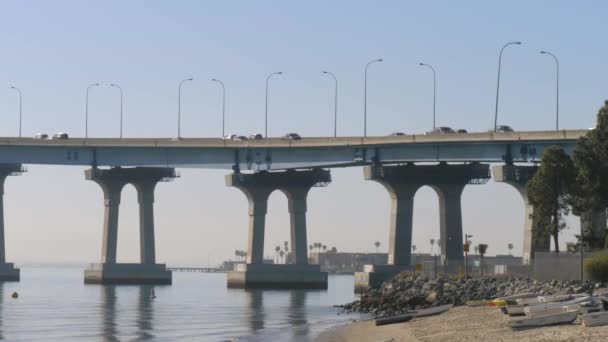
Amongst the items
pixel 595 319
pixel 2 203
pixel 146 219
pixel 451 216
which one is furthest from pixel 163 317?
pixel 2 203

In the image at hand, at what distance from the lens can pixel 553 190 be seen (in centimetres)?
10556

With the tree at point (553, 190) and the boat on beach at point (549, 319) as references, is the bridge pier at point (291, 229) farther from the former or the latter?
the boat on beach at point (549, 319)

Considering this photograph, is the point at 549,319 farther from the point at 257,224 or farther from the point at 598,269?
the point at 257,224

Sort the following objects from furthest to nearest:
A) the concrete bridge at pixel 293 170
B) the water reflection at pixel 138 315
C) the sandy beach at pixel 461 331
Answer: the concrete bridge at pixel 293 170 → the water reflection at pixel 138 315 → the sandy beach at pixel 461 331

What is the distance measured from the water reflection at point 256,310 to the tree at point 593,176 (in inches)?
935

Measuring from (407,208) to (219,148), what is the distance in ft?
90.8

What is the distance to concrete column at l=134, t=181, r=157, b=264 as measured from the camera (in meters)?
185

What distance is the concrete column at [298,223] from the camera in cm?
17762

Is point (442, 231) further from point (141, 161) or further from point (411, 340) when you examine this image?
point (411, 340)

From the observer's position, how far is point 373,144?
156875 millimetres

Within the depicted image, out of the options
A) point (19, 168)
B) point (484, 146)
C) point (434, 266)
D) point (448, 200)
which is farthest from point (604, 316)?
point (19, 168)

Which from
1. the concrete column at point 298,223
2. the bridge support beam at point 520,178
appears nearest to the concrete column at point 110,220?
the concrete column at point 298,223

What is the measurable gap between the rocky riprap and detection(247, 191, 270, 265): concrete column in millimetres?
58364

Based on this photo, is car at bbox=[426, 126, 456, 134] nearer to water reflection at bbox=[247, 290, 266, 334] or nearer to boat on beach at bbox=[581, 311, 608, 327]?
water reflection at bbox=[247, 290, 266, 334]
